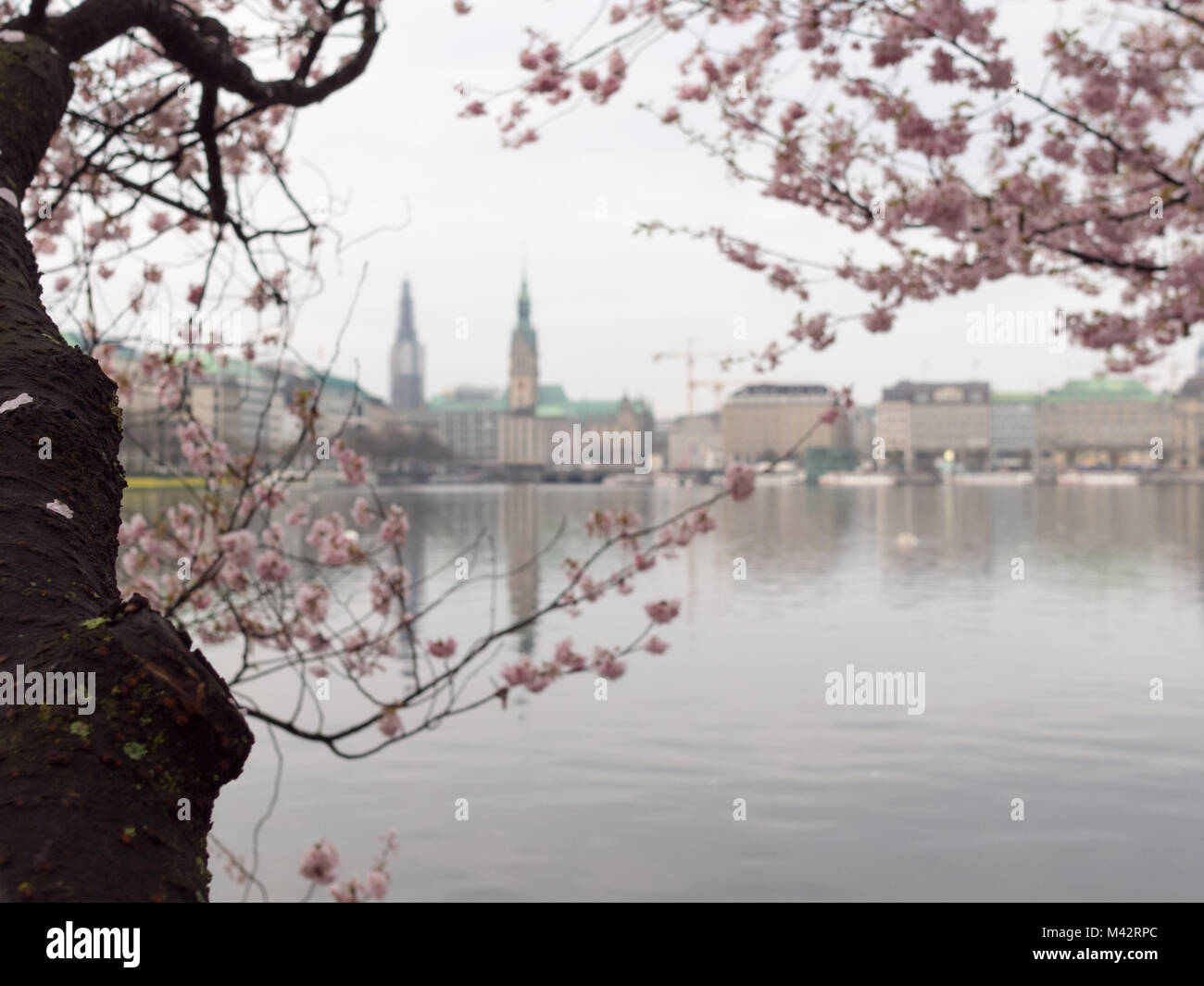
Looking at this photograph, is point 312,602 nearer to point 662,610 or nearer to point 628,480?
point 662,610

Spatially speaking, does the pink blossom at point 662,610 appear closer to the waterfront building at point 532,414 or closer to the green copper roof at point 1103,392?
the waterfront building at point 532,414

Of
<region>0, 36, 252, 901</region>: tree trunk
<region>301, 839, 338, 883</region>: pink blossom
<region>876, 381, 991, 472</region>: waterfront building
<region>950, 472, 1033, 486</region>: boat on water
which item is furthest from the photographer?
<region>876, 381, 991, 472</region>: waterfront building

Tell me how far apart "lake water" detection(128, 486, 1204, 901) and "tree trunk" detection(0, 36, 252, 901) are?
21.9ft

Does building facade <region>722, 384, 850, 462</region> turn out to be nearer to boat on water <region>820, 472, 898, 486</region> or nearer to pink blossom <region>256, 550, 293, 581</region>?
boat on water <region>820, 472, 898, 486</region>

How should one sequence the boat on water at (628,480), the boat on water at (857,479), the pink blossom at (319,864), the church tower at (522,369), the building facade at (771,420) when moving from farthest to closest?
the church tower at (522,369) → the building facade at (771,420) → the boat on water at (857,479) → the boat on water at (628,480) → the pink blossom at (319,864)

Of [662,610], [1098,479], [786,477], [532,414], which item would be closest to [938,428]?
[786,477]

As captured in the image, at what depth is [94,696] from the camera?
3.53 feet

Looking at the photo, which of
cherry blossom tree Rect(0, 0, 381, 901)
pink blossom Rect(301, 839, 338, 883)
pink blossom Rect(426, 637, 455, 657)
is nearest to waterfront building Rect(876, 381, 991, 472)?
pink blossom Rect(426, 637, 455, 657)

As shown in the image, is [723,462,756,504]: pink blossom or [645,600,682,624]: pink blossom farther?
[645,600,682,624]: pink blossom

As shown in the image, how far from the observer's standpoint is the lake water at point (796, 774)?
825 cm

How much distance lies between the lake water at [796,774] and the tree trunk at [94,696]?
263 inches

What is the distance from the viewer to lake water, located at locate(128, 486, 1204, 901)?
8250 mm

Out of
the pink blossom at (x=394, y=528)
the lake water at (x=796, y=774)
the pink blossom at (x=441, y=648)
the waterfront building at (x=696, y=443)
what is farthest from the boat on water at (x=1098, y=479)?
the pink blossom at (x=394, y=528)

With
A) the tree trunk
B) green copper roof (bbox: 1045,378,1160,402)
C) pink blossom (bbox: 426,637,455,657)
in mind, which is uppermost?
green copper roof (bbox: 1045,378,1160,402)
